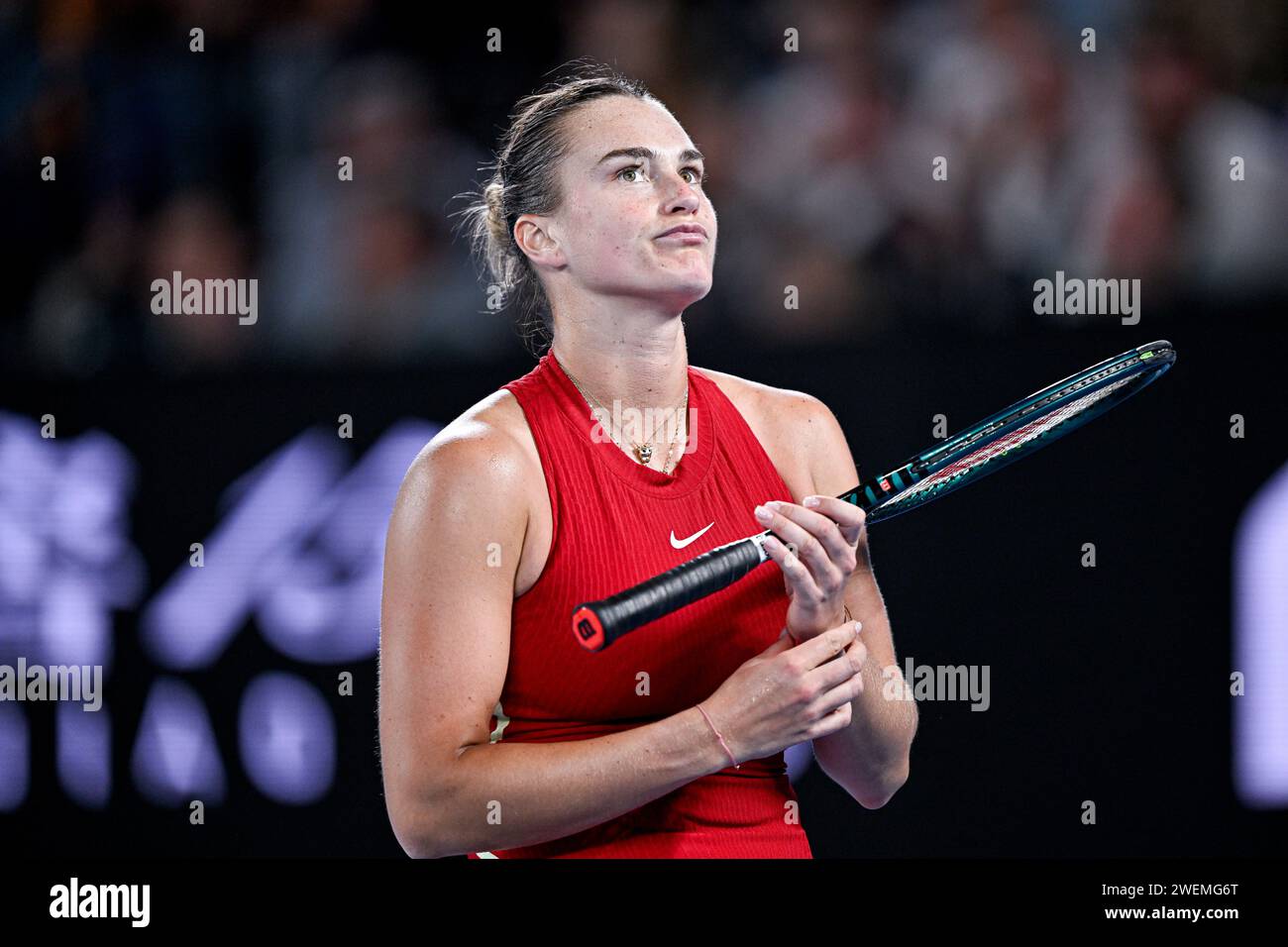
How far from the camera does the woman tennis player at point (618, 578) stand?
1.54m

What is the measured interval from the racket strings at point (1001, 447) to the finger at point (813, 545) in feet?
0.72

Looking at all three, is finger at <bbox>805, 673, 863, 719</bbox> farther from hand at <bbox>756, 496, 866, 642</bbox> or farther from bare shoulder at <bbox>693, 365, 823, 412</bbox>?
bare shoulder at <bbox>693, 365, 823, 412</bbox>

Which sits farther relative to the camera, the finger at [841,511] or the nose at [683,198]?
the nose at [683,198]

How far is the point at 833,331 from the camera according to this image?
274 centimetres

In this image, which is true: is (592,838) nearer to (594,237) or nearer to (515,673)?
(515,673)

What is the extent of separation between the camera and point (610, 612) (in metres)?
1.41

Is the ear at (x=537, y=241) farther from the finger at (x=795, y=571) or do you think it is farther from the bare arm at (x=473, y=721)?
the finger at (x=795, y=571)

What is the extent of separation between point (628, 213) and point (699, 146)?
52.5 inches

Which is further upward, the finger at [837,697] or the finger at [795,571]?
the finger at [795,571]

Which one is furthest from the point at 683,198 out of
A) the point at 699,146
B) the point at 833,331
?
the point at 699,146

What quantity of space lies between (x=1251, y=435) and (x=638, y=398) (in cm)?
139

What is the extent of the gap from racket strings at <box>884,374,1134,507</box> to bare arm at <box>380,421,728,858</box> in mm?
433


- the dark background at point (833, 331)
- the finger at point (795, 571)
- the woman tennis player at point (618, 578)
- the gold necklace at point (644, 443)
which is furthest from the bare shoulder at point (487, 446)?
the dark background at point (833, 331)
